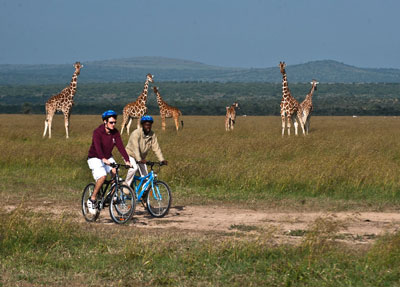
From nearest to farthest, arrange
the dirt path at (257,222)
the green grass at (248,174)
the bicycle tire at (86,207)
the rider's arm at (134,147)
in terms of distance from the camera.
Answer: the dirt path at (257,222) → the bicycle tire at (86,207) → the rider's arm at (134,147) → the green grass at (248,174)


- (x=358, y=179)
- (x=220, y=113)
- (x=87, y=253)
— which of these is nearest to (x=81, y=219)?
(x=87, y=253)

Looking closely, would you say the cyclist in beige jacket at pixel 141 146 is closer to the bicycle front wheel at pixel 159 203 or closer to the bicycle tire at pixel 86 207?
the bicycle front wheel at pixel 159 203

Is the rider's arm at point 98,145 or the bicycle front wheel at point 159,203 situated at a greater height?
the rider's arm at point 98,145

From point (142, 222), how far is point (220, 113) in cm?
5508

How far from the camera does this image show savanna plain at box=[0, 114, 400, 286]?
7703 millimetres

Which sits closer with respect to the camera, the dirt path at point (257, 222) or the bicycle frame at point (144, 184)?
the dirt path at point (257, 222)

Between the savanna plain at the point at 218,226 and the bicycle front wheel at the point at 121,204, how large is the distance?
16cm

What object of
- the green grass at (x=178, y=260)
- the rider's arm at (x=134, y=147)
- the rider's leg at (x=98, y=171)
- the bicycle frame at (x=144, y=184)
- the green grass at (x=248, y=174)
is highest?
the rider's arm at (x=134, y=147)

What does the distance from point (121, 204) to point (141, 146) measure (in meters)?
1.05

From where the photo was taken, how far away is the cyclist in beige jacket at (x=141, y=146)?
A: 11141 millimetres

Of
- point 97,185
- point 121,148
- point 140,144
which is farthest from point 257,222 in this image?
point 97,185

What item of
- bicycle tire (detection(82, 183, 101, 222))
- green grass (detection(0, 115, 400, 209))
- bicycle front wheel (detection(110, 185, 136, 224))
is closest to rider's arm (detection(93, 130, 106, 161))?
bicycle front wheel (detection(110, 185, 136, 224))

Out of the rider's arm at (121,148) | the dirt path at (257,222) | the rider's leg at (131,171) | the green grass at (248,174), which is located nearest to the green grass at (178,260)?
the dirt path at (257,222)

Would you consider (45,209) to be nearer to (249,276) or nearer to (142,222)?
(142,222)
